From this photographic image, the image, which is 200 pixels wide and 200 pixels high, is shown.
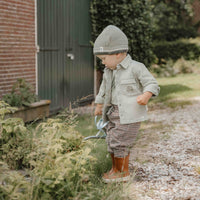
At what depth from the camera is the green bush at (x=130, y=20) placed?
29.8ft

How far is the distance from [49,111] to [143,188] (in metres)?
4.55

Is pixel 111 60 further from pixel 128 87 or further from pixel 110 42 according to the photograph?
pixel 128 87

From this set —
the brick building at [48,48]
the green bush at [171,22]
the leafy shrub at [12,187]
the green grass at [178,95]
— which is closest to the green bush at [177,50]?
the green bush at [171,22]

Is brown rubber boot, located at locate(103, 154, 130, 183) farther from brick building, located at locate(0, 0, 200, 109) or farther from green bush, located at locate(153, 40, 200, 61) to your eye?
green bush, located at locate(153, 40, 200, 61)

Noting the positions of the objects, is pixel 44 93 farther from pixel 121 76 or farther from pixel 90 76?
pixel 121 76

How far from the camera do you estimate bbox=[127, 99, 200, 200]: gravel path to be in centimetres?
313

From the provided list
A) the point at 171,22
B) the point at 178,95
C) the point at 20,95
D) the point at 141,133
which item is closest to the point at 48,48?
the point at 20,95

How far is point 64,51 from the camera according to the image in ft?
27.0

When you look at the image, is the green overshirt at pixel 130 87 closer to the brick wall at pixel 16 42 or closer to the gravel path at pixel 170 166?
the gravel path at pixel 170 166

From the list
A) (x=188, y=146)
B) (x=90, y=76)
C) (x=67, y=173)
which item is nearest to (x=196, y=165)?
(x=188, y=146)

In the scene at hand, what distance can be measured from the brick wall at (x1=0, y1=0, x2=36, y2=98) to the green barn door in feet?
1.08

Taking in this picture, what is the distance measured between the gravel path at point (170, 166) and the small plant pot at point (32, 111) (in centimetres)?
235

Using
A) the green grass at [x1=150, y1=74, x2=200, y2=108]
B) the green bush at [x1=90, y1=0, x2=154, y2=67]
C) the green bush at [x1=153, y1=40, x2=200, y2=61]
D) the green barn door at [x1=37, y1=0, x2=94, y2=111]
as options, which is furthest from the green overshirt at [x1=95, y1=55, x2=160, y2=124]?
the green bush at [x1=153, y1=40, x2=200, y2=61]

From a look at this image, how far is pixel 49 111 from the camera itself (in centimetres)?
750
